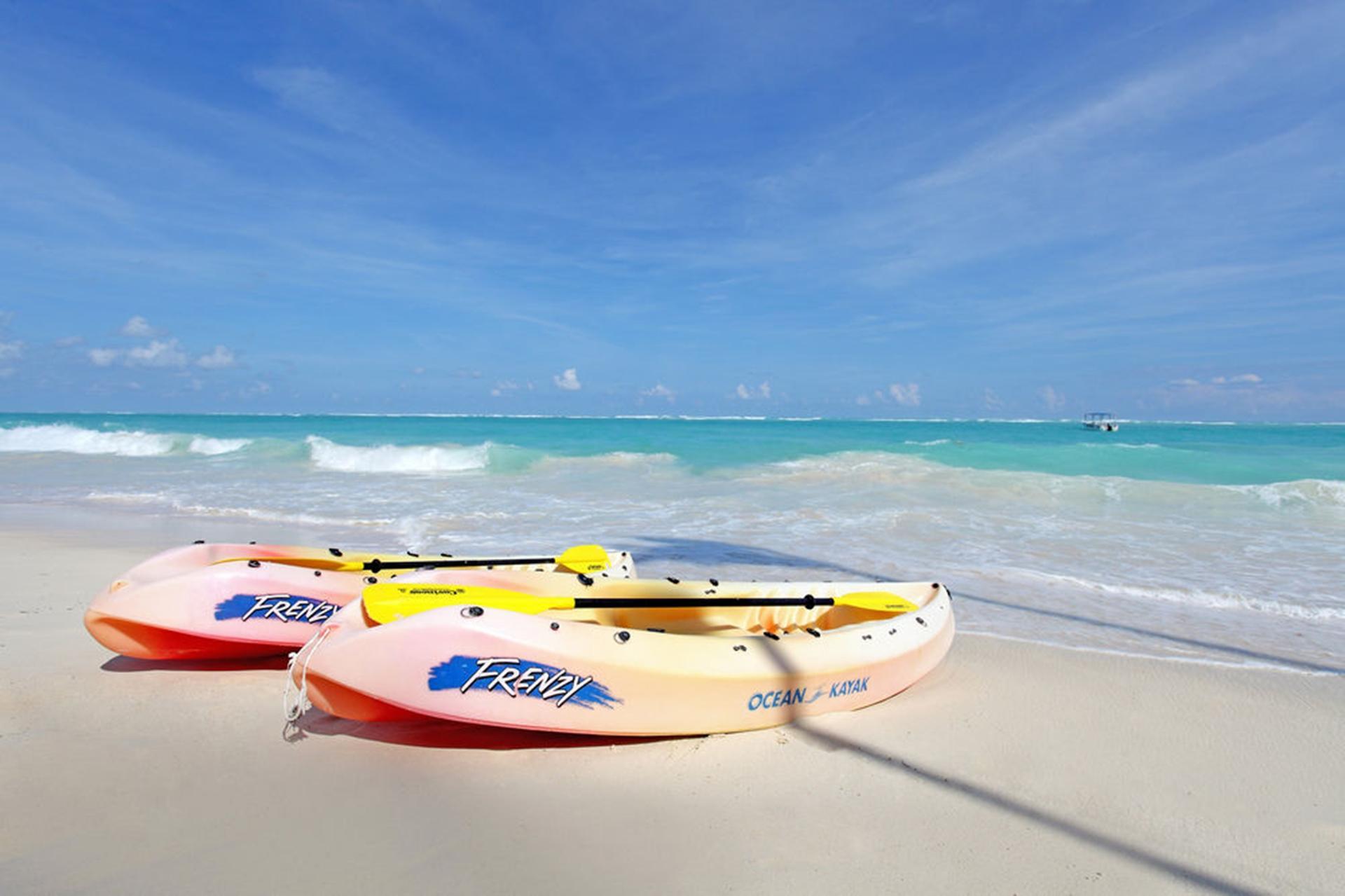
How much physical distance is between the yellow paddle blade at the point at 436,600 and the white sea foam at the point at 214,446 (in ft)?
97.9

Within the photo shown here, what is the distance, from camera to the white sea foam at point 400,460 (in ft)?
74.8

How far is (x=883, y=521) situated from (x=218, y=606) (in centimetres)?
926

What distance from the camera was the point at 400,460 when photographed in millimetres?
25016

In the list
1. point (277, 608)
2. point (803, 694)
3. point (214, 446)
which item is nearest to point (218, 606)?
point (277, 608)

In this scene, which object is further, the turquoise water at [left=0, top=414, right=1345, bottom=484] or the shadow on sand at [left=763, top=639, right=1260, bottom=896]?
the turquoise water at [left=0, top=414, right=1345, bottom=484]

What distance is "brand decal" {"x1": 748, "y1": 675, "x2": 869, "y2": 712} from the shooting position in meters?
3.65

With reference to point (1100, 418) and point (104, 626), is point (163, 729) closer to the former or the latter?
point (104, 626)

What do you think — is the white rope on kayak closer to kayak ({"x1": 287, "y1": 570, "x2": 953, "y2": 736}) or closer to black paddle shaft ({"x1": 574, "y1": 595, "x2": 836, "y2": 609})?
kayak ({"x1": 287, "y1": 570, "x2": 953, "y2": 736})

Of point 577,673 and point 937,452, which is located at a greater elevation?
point 577,673

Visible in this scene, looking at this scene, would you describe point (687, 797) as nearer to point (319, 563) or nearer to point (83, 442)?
point (319, 563)

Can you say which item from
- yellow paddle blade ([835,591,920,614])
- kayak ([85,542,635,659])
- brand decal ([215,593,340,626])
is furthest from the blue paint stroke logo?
yellow paddle blade ([835,591,920,614])

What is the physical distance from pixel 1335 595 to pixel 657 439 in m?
33.0

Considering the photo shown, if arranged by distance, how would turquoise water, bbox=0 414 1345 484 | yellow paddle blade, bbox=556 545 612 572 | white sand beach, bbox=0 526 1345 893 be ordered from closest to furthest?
1. white sand beach, bbox=0 526 1345 893
2. yellow paddle blade, bbox=556 545 612 572
3. turquoise water, bbox=0 414 1345 484

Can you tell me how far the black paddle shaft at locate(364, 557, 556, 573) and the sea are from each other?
2160 mm
